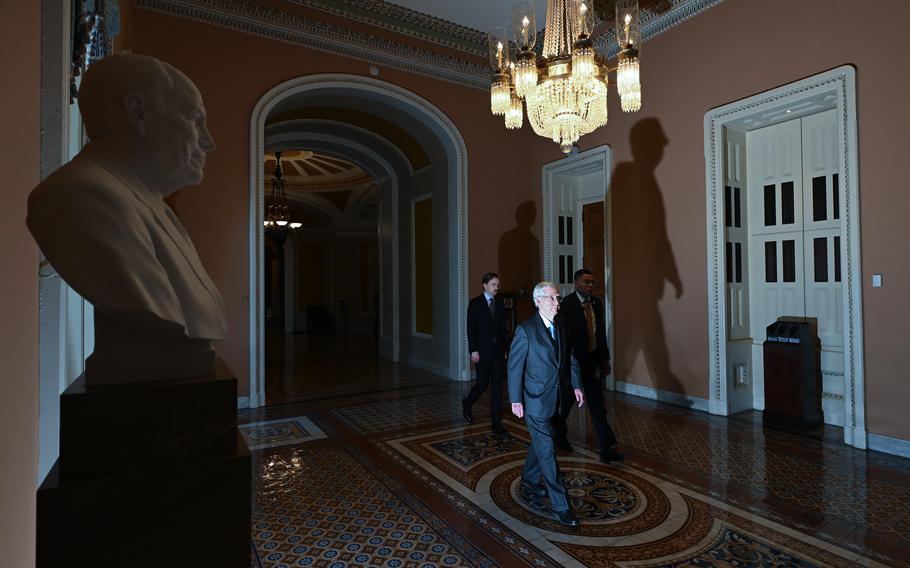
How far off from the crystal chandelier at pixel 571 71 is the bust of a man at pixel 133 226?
310 cm

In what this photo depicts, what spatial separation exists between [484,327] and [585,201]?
3932 mm

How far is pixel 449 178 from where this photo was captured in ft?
26.6

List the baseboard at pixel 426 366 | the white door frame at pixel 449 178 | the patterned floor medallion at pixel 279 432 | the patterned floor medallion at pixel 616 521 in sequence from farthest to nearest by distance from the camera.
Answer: the baseboard at pixel 426 366
the white door frame at pixel 449 178
the patterned floor medallion at pixel 279 432
the patterned floor medallion at pixel 616 521

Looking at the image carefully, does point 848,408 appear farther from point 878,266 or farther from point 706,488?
point 706,488

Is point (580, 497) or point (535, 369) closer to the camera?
point (535, 369)

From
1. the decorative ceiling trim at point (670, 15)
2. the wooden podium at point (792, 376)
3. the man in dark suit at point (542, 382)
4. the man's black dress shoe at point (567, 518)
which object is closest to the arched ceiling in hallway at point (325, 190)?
the decorative ceiling trim at point (670, 15)

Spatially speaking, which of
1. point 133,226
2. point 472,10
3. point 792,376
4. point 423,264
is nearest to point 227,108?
point 472,10

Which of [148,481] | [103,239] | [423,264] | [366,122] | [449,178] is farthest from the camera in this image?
[423,264]

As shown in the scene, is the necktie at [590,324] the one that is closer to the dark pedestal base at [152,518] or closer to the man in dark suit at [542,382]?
the man in dark suit at [542,382]

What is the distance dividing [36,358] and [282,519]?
1794mm

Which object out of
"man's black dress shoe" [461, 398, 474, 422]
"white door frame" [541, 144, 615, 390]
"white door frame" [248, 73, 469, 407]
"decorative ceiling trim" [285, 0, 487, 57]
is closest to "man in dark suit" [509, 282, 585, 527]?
"man's black dress shoe" [461, 398, 474, 422]

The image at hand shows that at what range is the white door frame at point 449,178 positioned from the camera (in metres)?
6.21

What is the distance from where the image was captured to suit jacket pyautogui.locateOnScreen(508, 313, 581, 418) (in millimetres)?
3098

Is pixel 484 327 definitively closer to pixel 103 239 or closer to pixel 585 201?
pixel 585 201
